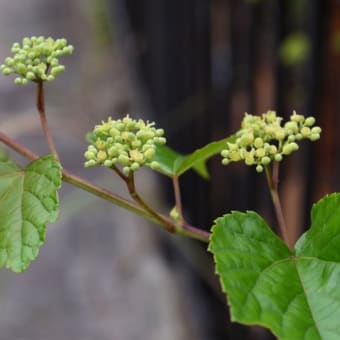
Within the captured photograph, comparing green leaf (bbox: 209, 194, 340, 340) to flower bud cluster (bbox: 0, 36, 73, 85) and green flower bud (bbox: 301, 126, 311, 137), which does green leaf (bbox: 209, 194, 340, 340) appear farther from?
flower bud cluster (bbox: 0, 36, 73, 85)

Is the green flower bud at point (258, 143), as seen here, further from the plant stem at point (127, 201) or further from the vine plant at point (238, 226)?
the plant stem at point (127, 201)

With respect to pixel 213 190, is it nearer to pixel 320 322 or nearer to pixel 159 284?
pixel 159 284

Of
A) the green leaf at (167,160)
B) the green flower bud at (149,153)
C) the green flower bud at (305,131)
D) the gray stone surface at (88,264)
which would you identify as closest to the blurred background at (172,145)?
the gray stone surface at (88,264)

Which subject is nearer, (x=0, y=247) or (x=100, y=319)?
(x=0, y=247)

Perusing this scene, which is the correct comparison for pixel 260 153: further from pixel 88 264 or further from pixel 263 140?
pixel 88 264

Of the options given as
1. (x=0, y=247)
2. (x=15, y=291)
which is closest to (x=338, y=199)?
(x=0, y=247)

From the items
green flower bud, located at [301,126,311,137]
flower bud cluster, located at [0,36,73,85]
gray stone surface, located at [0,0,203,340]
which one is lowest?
gray stone surface, located at [0,0,203,340]

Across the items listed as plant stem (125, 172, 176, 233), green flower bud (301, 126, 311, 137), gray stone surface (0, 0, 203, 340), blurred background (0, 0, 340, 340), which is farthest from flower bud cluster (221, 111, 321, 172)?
gray stone surface (0, 0, 203, 340)

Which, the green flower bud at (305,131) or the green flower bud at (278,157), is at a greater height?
the green flower bud at (305,131)
